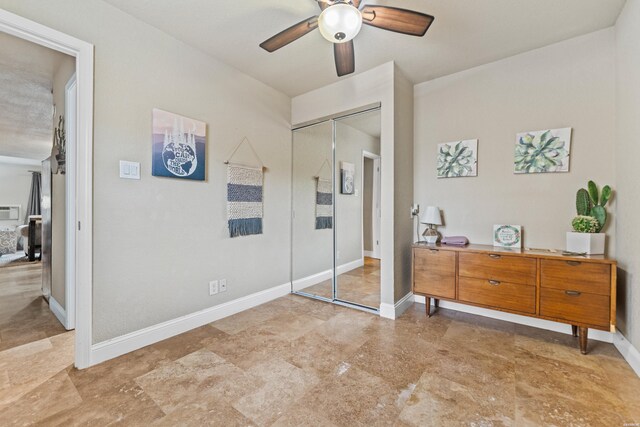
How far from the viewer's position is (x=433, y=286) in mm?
2574

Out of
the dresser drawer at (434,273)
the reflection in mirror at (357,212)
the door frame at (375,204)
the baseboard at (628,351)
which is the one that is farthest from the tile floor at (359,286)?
the baseboard at (628,351)

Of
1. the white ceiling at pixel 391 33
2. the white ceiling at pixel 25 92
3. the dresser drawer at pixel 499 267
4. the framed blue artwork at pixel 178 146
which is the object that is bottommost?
the dresser drawer at pixel 499 267

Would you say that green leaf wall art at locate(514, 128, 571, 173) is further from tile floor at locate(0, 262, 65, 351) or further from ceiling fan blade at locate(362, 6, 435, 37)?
tile floor at locate(0, 262, 65, 351)

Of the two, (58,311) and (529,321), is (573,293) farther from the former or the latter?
(58,311)

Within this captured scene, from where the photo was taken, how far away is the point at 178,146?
2.29m

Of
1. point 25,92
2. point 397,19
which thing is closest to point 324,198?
point 397,19

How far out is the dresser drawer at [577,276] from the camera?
1.87 m

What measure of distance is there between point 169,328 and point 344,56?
2.48m

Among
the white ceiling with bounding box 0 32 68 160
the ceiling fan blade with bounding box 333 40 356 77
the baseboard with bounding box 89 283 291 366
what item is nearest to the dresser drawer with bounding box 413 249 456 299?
the baseboard with bounding box 89 283 291 366

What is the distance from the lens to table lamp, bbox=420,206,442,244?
2.75m

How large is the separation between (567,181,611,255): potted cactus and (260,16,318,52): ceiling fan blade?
2392 mm

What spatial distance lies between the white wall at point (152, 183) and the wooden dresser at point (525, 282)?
6.04 ft

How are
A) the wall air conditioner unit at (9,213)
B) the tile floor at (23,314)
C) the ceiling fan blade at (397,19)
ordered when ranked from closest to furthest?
the ceiling fan blade at (397,19)
the tile floor at (23,314)
the wall air conditioner unit at (9,213)

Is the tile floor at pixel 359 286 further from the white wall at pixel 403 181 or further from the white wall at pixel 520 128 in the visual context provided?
the white wall at pixel 520 128
